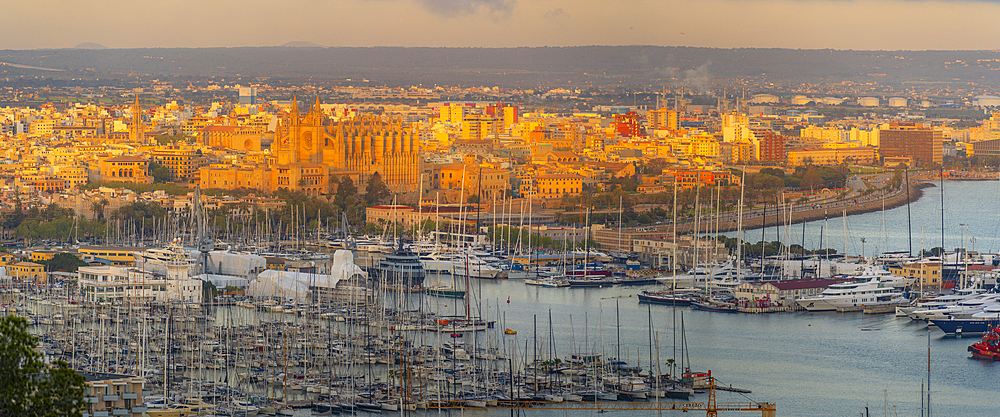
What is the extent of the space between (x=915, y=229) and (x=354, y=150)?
13.0 meters

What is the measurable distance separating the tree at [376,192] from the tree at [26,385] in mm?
25418

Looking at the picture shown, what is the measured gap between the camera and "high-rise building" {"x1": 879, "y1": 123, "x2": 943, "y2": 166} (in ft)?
171

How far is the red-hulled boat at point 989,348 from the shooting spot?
14.1 m

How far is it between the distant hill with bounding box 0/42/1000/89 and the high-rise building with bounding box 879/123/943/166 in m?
27.2

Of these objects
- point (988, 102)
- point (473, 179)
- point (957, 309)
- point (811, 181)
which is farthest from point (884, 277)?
point (988, 102)

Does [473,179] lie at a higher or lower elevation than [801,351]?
higher

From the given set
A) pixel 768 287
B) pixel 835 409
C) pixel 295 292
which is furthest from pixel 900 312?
pixel 295 292

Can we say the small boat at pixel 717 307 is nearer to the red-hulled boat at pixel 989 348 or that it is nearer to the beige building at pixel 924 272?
the beige building at pixel 924 272

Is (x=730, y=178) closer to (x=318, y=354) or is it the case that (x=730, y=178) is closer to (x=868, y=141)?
Answer: (x=868, y=141)

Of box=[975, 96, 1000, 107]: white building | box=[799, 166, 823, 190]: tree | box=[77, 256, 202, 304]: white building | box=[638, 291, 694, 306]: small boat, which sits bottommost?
box=[638, 291, 694, 306]: small boat

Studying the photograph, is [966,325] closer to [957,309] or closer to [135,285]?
[957,309]

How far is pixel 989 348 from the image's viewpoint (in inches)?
557

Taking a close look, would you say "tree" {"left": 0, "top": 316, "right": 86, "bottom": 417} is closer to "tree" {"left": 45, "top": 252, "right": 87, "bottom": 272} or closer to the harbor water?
the harbor water

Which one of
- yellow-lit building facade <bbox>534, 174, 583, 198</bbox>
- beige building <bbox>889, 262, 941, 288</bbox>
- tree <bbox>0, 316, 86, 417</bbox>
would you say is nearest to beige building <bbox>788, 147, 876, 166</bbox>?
yellow-lit building facade <bbox>534, 174, 583, 198</bbox>
